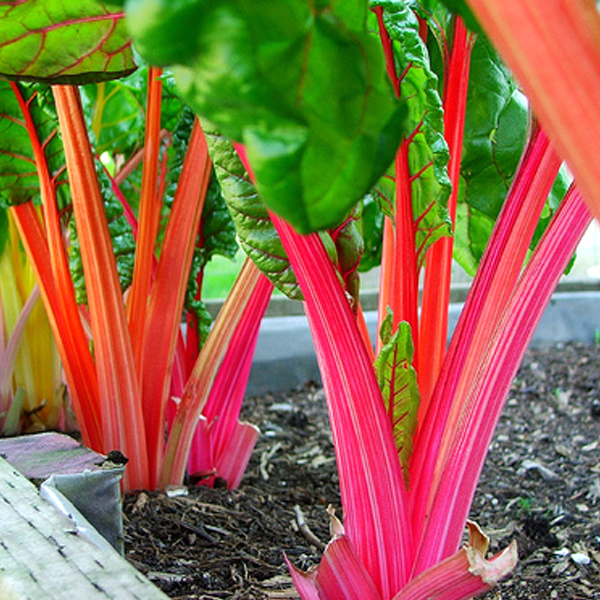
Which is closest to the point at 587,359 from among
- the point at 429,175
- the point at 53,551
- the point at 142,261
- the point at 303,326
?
the point at 303,326

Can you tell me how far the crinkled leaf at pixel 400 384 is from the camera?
66 cm

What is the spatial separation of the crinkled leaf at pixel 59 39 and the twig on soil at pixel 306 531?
0.63 metres

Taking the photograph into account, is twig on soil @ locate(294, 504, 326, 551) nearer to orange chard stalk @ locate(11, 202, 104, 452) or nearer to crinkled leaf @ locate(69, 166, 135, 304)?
orange chard stalk @ locate(11, 202, 104, 452)

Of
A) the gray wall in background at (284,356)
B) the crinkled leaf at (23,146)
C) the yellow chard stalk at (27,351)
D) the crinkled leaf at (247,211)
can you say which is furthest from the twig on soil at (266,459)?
the crinkled leaf at (247,211)

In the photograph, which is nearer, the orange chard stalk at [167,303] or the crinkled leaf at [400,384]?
the crinkled leaf at [400,384]

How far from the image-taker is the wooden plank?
446 millimetres

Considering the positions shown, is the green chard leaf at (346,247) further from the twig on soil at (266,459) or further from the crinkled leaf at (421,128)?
the twig on soil at (266,459)

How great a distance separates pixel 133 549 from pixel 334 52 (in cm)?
70

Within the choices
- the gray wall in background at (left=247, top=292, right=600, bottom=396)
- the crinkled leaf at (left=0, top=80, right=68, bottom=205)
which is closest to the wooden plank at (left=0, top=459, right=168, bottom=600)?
the crinkled leaf at (left=0, top=80, right=68, bottom=205)

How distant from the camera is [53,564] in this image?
0.49 meters

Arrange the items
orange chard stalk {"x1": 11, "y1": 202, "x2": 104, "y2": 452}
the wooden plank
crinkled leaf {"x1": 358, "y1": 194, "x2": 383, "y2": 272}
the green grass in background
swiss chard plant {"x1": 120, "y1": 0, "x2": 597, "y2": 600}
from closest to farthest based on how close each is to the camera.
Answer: the wooden plank → swiss chard plant {"x1": 120, "y1": 0, "x2": 597, "y2": 600} → orange chard stalk {"x1": 11, "y1": 202, "x2": 104, "y2": 452} → crinkled leaf {"x1": 358, "y1": 194, "x2": 383, "y2": 272} → the green grass in background

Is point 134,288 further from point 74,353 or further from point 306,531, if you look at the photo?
point 306,531

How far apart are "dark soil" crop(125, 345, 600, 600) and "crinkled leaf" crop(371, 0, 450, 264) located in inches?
15.9

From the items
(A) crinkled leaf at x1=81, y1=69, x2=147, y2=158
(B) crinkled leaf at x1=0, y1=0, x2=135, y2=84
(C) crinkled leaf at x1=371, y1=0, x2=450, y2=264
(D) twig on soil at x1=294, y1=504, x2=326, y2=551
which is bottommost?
(D) twig on soil at x1=294, y1=504, x2=326, y2=551
